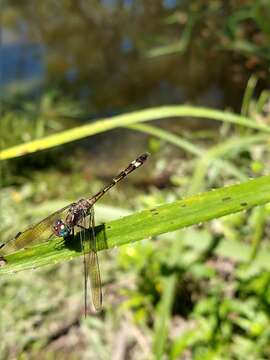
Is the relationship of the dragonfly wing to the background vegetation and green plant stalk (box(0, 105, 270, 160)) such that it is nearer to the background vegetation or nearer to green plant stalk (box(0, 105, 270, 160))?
the background vegetation

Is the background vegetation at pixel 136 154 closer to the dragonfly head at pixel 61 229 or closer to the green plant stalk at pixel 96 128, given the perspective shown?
the green plant stalk at pixel 96 128

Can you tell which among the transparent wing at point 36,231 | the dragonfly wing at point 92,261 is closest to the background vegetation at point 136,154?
the dragonfly wing at point 92,261

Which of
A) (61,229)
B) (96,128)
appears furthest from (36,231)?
(96,128)

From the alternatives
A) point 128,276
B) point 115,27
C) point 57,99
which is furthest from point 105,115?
point 128,276

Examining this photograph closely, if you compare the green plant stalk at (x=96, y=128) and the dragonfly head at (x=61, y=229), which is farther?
the green plant stalk at (x=96, y=128)

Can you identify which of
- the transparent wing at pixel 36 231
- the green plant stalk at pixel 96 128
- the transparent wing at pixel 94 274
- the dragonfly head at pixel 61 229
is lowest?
the transparent wing at pixel 94 274

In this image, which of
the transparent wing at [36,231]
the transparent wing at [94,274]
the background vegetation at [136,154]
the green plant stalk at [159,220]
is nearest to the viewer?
the green plant stalk at [159,220]

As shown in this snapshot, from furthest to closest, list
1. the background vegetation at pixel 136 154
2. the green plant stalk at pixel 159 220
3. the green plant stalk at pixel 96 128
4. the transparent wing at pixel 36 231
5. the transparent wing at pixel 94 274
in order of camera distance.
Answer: the background vegetation at pixel 136 154 → the green plant stalk at pixel 96 128 → the transparent wing at pixel 36 231 → the transparent wing at pixel 94 274 → the green plant stalk at pixel 159 220

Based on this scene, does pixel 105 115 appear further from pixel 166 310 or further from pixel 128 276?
pixel 166 310
